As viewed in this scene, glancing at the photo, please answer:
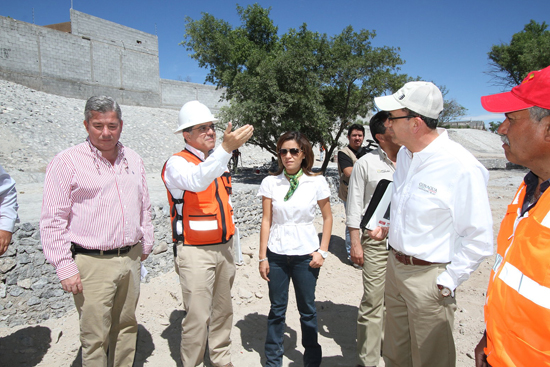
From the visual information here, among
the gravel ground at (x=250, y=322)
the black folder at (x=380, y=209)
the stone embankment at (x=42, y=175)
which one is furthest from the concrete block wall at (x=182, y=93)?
the black folder at (x=380, y=209)

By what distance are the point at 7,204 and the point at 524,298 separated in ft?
9.79

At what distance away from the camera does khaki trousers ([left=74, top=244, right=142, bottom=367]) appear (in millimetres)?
2254

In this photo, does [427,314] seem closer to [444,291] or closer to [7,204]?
[444,291]

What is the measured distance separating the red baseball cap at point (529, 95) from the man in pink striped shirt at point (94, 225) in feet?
7.54

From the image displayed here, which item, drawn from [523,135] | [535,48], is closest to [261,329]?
[523,135]

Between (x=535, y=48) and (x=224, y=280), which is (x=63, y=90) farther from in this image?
(x=535, y=48)

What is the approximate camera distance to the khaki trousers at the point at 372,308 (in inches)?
111

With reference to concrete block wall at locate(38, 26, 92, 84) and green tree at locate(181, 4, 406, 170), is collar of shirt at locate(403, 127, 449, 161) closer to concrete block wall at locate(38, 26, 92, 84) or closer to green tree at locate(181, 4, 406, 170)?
green tree at locate(181, 4, 406, 170)

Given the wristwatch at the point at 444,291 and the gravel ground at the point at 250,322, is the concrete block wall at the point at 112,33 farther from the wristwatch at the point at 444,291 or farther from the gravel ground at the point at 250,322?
the wristwatch at the point at 444,291

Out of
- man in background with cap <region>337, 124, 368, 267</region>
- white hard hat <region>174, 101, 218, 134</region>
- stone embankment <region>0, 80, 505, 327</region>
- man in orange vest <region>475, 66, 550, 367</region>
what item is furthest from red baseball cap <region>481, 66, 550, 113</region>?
stone embankment <region>0, 80, 505, 327</region>

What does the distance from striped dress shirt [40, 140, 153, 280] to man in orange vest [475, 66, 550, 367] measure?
2.22 metres

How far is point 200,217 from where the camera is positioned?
2.51 metres

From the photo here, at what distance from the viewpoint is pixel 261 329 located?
12.2 ft

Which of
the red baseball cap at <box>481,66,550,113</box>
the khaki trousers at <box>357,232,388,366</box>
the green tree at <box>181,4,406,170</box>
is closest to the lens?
the red baseball cap at <box>481,66,550,113</box>
